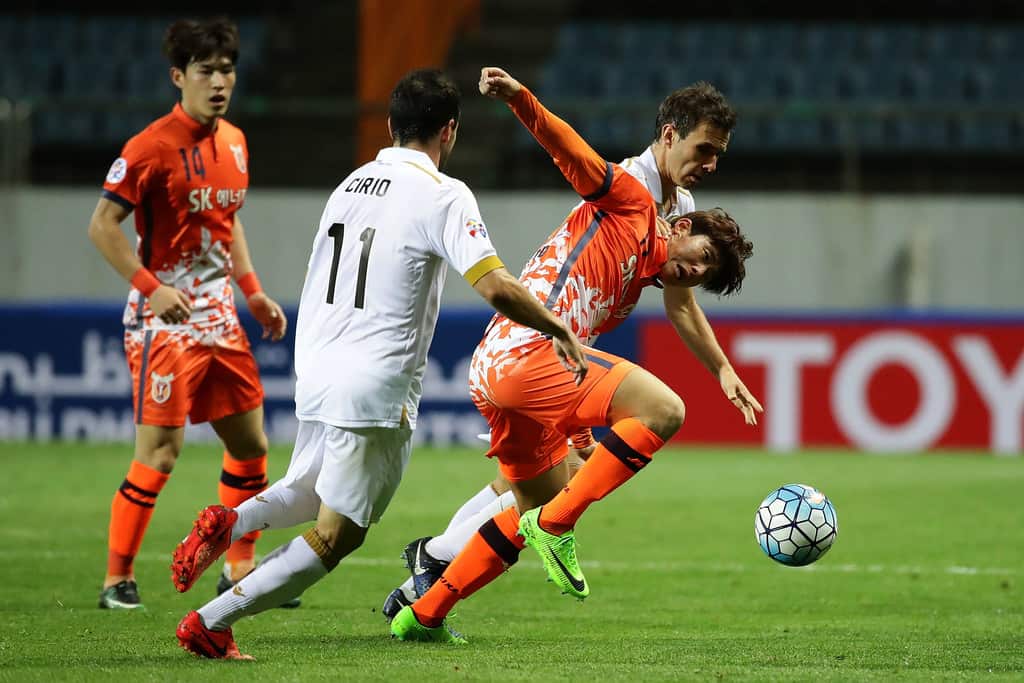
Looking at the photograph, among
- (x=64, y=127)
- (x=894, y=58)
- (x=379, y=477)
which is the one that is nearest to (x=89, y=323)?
(x=64, y=127)

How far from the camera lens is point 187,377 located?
675 cm

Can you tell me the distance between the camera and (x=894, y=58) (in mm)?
20547

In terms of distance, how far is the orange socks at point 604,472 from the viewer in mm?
5348

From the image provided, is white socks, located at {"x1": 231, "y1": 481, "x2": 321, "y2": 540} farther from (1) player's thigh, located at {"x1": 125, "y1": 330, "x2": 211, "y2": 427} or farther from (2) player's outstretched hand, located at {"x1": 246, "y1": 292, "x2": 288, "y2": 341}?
(2) player's outstretched hand, located at {"x1": 246, "y1": 292, "x2": 288, "y2": 341}

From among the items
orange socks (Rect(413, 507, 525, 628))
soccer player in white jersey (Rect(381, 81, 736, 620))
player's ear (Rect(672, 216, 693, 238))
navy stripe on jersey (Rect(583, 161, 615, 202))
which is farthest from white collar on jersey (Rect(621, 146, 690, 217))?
orange socks (Rect(413, 507, 525, 628))

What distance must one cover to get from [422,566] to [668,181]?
1.80 m

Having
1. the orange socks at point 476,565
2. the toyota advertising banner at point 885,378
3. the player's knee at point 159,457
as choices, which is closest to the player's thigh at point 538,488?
the orange socks at point 476,565

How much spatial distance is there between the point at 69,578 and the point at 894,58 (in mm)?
15753

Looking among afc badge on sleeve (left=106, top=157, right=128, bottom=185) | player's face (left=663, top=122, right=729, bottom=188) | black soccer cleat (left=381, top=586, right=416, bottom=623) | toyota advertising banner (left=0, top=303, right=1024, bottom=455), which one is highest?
player's face (left=663, top=122, right=729, bottom=188)

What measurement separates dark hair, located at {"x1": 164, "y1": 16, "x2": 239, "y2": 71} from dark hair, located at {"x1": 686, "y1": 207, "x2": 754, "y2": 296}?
7.50 ft

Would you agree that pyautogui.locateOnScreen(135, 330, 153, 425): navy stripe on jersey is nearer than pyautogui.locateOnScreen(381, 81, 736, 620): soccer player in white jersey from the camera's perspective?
No

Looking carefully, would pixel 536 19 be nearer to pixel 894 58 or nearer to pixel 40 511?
pixel 894 58

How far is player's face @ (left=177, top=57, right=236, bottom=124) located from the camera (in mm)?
6738

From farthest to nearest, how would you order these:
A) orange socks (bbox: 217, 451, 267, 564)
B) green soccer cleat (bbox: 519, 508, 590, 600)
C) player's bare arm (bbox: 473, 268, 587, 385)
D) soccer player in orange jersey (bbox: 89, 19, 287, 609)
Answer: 1. orange socks (bbox: 217, 451, 267, 564)
2. soccer player in orange jersey (bbox: 89, 19, 287, 609)
3. green soccer cleat (bbox: 519, 508, 590, 600)
4. player's bare arm (bbox: 473, 268, 587, 385)
